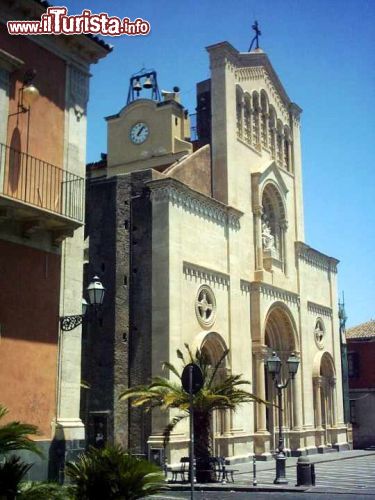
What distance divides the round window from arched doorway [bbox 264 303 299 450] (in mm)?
6121

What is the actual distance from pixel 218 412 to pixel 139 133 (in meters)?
14.7

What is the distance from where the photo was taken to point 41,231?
14695mm

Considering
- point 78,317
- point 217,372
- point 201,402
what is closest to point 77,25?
point 78,317

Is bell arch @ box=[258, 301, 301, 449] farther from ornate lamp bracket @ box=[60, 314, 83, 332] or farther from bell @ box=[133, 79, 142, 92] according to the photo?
ornate lamp bracket @ box=[60, 314, 83, 332]

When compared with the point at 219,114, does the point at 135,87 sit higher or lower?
higher

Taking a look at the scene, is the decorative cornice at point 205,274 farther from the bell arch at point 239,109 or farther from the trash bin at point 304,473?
the trash bin at point 304,473

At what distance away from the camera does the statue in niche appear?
120 ft

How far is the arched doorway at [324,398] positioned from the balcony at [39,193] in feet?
89.0

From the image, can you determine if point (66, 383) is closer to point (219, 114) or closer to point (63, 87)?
point (63, 87)

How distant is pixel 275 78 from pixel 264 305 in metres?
13.5

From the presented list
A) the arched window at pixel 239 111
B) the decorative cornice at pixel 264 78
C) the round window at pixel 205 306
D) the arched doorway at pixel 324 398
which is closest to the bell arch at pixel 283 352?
the arched doorway at pixel 324 398

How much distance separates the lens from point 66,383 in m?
15.0

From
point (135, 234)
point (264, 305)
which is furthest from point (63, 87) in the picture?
point (264, 305)

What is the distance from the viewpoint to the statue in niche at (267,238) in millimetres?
36500
